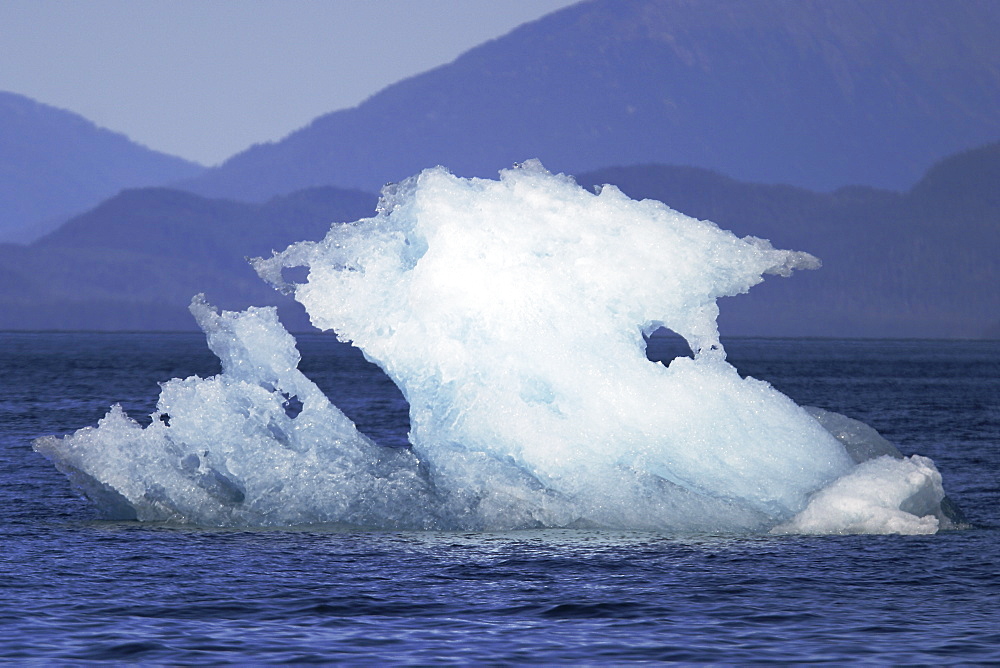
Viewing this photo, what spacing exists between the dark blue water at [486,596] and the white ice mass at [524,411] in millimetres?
603

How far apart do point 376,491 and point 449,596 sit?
4.84 meters

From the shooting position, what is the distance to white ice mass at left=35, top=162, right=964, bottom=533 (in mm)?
21125

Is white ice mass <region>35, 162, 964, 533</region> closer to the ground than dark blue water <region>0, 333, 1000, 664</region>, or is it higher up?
higher up

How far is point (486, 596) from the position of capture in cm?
1722

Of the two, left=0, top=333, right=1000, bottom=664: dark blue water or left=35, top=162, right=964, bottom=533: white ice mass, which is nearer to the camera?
left=0, top=333, right=1000, bottom=664: dark blue water

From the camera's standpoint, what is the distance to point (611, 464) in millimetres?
21266

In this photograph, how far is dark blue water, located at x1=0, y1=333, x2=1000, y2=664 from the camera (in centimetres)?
1472

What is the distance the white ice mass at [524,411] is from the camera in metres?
21.1

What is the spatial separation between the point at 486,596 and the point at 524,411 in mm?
4692

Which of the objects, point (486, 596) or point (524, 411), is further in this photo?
point (524, 411)

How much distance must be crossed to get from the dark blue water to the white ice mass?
0.60 m

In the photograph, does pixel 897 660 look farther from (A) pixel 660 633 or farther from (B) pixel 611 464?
(B) pixel 611 464

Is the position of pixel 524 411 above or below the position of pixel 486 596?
above

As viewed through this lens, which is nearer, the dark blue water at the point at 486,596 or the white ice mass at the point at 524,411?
the dark blue water at the point at 486,596
